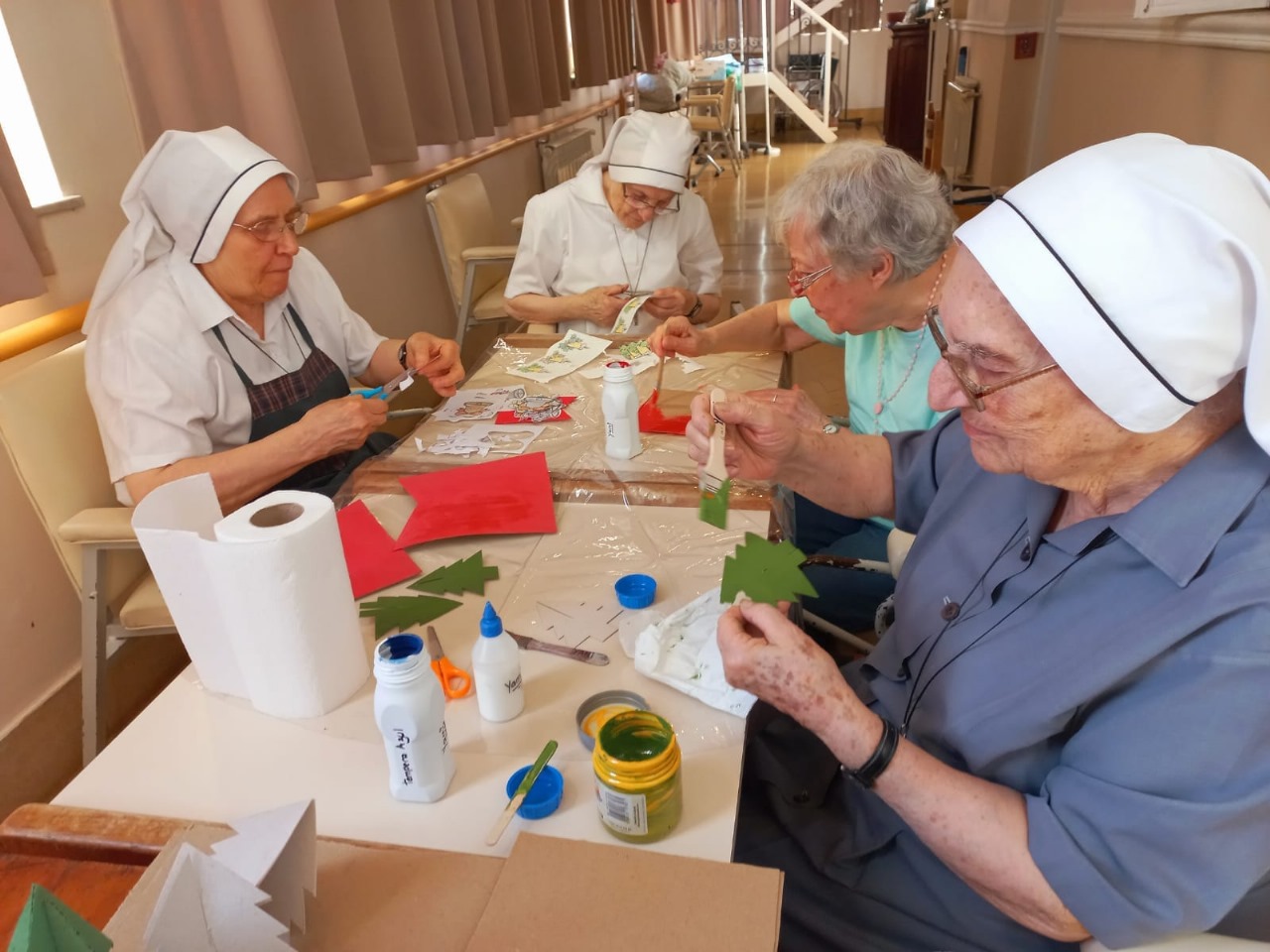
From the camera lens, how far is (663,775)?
32.6 inches

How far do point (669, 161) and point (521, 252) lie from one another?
1.91 feet

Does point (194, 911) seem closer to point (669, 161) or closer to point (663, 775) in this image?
point (663, 775)

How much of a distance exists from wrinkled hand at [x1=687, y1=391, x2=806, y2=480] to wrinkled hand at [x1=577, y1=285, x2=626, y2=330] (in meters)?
1.11

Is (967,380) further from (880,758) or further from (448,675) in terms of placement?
(448,675)

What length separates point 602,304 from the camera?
2.54m

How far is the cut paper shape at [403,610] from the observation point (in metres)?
1.21

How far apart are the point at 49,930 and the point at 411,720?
34cm

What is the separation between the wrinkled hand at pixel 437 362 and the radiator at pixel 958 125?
234 inches

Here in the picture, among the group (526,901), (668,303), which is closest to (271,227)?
(668,303)

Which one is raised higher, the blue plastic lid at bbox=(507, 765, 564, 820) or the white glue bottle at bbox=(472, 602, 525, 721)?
the white glue bottle at bbox=(472, 602, 525, 721)

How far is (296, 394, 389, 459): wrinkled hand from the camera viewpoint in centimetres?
166

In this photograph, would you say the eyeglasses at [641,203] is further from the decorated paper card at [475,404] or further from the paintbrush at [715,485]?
the paintbrush at [715,485]

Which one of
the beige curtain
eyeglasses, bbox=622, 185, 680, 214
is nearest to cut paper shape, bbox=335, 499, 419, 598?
the beige curtain

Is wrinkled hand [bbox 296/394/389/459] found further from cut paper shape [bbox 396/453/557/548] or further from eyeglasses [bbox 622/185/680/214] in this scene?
eyeglasses [bbox 622/185/680/214]
